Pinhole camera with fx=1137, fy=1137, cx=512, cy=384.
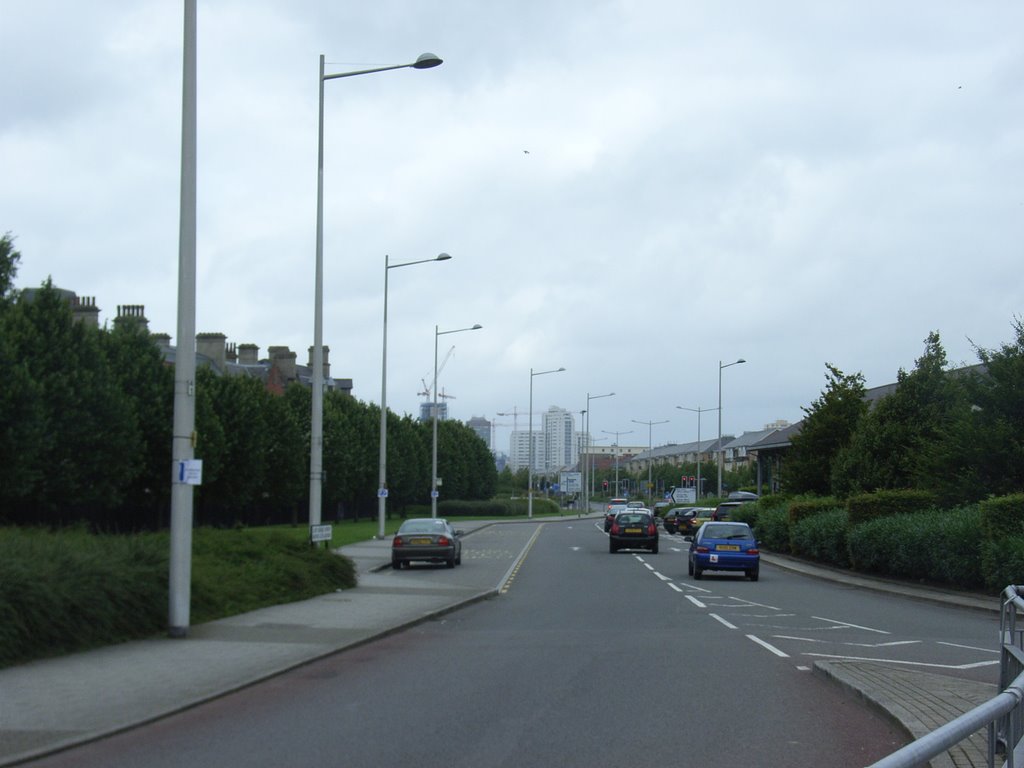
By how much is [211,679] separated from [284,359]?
74.7 metres

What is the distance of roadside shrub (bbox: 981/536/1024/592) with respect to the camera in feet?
69.2

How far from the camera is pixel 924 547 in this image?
2591cm

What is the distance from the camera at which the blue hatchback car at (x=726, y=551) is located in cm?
2975

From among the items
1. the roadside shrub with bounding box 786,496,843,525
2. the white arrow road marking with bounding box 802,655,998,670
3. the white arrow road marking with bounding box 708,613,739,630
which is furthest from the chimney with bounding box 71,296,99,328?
the white arrow road marking with bounding box 802,655,998,670

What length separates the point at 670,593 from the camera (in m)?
24.8

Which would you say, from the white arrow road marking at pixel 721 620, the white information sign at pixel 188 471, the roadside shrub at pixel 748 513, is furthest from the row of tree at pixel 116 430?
the roadside shrub at pixel 748 513

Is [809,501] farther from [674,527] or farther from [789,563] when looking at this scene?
[674,527]

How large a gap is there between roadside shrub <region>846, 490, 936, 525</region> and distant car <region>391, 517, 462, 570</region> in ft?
37.4

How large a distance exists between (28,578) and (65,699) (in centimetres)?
273

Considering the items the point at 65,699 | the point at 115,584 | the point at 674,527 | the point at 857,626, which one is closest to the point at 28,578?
the point at 115,584

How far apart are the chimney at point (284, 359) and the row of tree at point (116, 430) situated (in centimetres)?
1741

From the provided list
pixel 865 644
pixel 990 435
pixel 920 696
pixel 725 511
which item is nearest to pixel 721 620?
pixel 865 644

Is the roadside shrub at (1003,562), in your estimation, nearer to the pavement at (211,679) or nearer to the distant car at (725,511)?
the pavement at (211,679)

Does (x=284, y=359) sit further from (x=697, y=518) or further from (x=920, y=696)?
(x=920, y=696)
